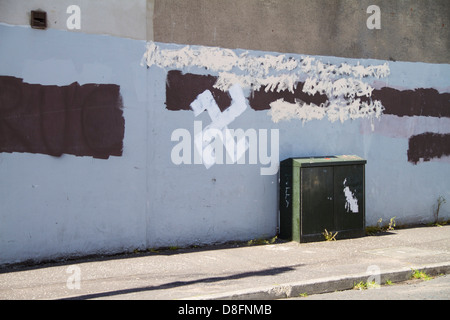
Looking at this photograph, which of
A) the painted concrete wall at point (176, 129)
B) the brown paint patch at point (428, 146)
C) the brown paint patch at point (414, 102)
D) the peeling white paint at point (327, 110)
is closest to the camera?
the painted concrete wall at point (176, 129)

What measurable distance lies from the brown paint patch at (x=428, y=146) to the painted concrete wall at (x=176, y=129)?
0.17 feet

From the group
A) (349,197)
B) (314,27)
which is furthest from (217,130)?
(314,27)

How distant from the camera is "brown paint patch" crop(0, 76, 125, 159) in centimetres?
709

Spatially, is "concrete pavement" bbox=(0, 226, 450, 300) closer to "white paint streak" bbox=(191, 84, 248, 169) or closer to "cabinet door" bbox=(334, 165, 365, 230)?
"cabinet door" bbox=(334, 165, 365, 230)

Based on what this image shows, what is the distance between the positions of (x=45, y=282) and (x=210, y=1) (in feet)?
16.7

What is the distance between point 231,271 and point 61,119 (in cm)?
329

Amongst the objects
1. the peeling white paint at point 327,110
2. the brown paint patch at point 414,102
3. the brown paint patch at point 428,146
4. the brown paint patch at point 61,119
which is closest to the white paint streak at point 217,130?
the peeling white paint at point 327,110

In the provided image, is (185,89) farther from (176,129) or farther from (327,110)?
(327,110)

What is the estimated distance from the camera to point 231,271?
22.2 ft

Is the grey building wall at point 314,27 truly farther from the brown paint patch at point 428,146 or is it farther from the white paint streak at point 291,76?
the brown paint patch at point 428,146

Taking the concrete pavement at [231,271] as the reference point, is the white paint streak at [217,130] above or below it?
above

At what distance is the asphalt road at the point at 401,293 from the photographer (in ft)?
18.9

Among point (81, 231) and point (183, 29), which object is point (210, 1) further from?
point (81, 231)

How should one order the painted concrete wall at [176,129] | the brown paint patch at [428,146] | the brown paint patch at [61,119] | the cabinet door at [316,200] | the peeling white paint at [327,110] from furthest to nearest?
the brown paint patch at [428,146] → the peeling white paint at [327,110] → the cabinet door at [316,200] → the painted concrete wall at [176,129] → the brown paint patch at [61,119]
